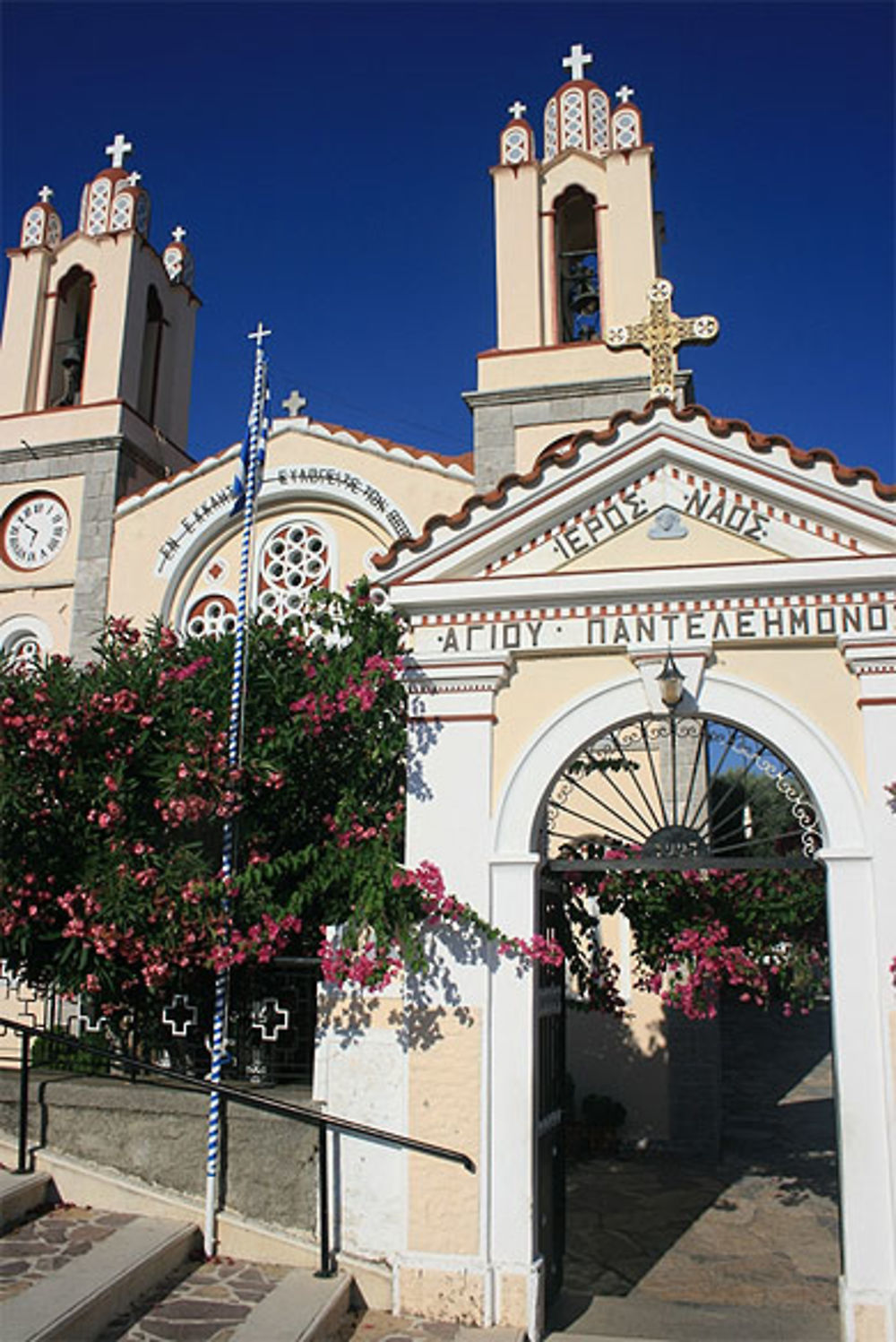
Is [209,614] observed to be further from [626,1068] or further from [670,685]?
[670,685]

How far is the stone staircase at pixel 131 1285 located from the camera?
5.38 meters

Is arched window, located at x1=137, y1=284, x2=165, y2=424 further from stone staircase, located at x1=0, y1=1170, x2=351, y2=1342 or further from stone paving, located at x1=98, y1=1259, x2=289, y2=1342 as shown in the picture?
stone paving, located at x1=98, y1=1259, x2=289, y2=1342

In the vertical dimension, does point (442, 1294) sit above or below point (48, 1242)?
below

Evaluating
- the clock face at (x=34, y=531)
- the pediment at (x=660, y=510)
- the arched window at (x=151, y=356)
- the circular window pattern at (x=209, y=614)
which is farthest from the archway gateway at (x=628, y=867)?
the arched window at (x=151, y=356)

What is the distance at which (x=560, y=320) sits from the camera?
13539mm

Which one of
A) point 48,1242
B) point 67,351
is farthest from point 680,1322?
point 67,351

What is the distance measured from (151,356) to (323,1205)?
1344 centimetres

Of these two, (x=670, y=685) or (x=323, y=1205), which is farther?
(x=670, y=685)

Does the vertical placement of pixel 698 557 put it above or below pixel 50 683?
above

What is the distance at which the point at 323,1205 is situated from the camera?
6262 millimetres

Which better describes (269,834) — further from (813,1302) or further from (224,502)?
(224,502)

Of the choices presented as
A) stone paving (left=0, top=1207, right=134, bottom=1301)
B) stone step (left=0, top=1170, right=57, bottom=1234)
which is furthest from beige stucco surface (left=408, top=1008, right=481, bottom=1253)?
stone step (left=0, top=1170, right=57, bottom=1234)

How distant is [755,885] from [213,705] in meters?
4.33

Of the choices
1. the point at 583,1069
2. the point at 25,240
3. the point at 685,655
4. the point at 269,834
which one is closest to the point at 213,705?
the point at 269,834
